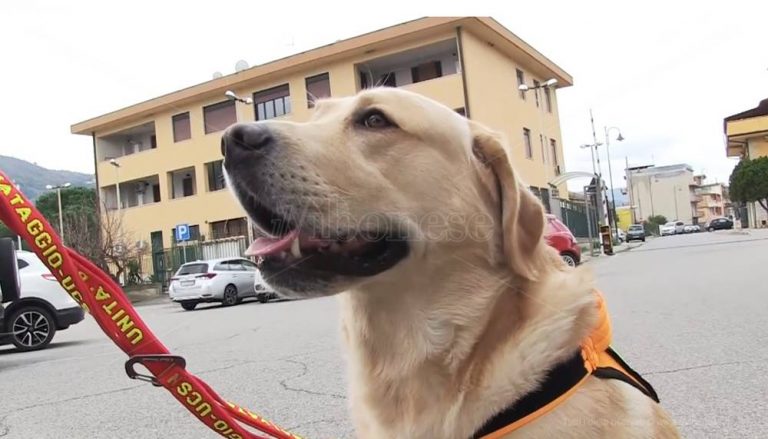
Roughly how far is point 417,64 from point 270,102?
750 centimetres

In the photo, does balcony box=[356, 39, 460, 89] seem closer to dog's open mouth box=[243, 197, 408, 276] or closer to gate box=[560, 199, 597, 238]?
gate box=[560, 199, 597, 238]

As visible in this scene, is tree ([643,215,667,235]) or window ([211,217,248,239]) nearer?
window ([211,217,248,239])

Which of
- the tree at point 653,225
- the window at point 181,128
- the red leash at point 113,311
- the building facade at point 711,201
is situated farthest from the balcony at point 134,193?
the building facade at point 711,201

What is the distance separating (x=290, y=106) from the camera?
1080 inches

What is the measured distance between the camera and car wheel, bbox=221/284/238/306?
19.0 metres

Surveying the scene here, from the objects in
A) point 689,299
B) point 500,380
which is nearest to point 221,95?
point 689,299

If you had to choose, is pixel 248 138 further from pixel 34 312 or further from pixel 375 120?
pixel 34 312

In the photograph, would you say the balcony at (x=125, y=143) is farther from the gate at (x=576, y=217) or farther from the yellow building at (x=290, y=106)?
the gate at (x=576, y=217)

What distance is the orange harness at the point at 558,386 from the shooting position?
186cm

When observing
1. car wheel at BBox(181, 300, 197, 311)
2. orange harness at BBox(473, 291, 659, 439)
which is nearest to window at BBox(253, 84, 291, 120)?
car wheel at BBox(181, 300, 197, 311)

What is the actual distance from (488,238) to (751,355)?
13.2 ft

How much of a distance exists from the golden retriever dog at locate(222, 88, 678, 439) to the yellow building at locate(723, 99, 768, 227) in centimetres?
6456

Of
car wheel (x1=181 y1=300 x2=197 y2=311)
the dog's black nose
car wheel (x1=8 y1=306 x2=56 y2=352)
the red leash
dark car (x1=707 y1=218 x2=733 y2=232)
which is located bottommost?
dark car (x1=707 y1=218 x2=733 y2=232)

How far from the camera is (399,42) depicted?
28391 mm
